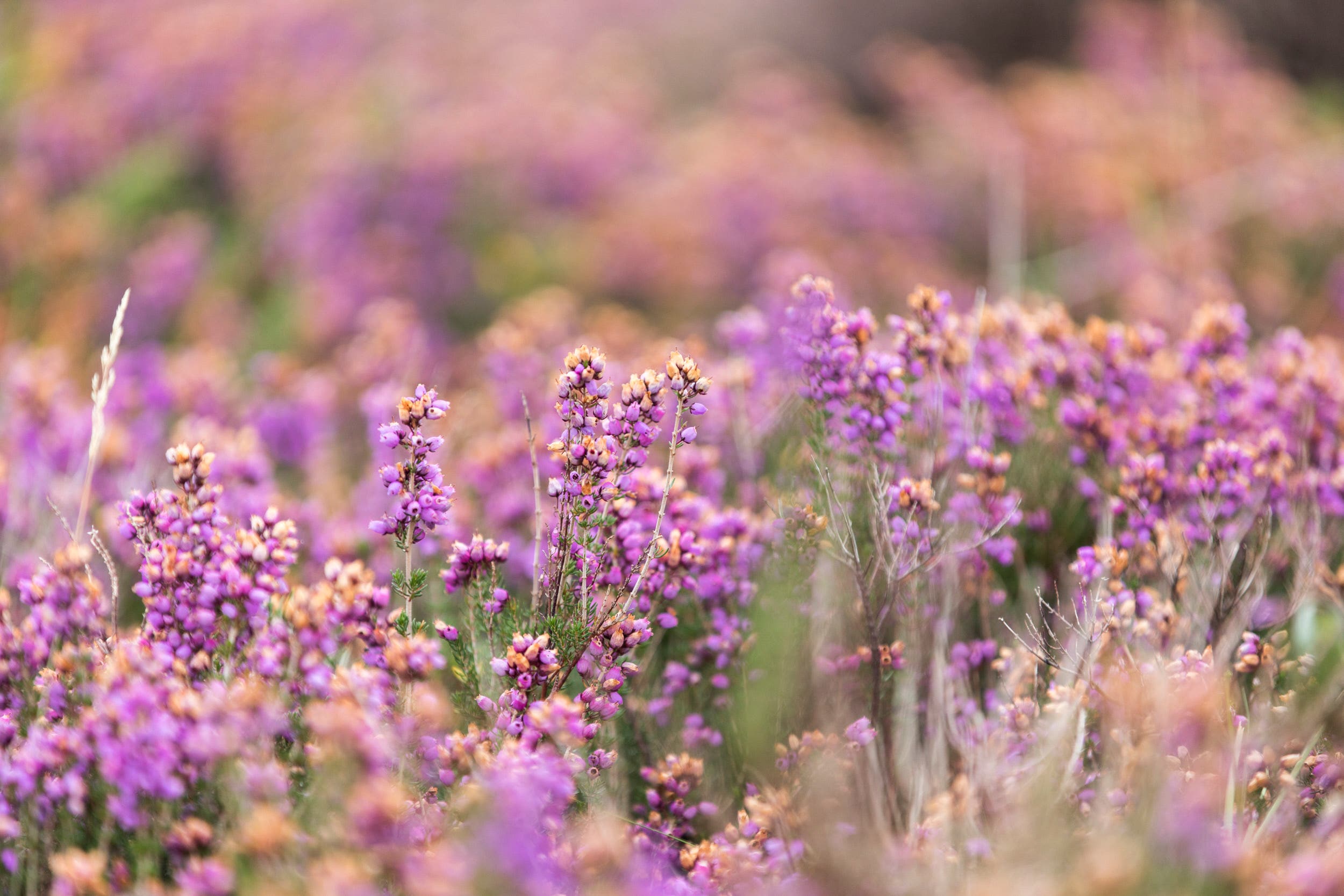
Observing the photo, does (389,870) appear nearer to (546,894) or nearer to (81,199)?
(546,894)

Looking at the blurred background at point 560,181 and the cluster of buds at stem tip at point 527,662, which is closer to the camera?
the cluster of buds at stem tip at point 527,662

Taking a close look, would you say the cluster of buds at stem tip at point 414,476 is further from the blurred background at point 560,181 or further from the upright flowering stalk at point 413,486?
the blurred background at point 560,181

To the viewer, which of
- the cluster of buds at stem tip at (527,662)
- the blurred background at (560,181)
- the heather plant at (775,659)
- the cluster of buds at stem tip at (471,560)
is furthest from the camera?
the blurred background at (560,181)

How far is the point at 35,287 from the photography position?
4.80 m

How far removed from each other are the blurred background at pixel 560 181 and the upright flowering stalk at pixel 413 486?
318cm

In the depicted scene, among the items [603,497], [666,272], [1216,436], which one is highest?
[603,497]

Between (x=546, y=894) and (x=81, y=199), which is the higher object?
(x=546, y=894)

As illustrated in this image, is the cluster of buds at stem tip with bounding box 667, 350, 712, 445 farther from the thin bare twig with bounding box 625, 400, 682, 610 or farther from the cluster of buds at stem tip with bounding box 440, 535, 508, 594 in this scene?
the cluster of buds at stem tip with bounding box 440, 535, 508, 594

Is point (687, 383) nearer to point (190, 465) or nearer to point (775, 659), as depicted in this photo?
point (775, 659)

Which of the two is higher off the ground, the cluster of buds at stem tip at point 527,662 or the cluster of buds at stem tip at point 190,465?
the cluster of buds at stem tip at point 190,465

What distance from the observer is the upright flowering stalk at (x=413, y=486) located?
167 centimetres

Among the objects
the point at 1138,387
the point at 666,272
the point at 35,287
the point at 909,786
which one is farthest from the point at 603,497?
the point at 35,287

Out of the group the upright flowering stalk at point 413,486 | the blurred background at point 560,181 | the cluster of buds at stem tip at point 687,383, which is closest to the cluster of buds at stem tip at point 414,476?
the upright flowering stalk at point 413,486

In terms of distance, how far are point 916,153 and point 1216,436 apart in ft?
16.7
